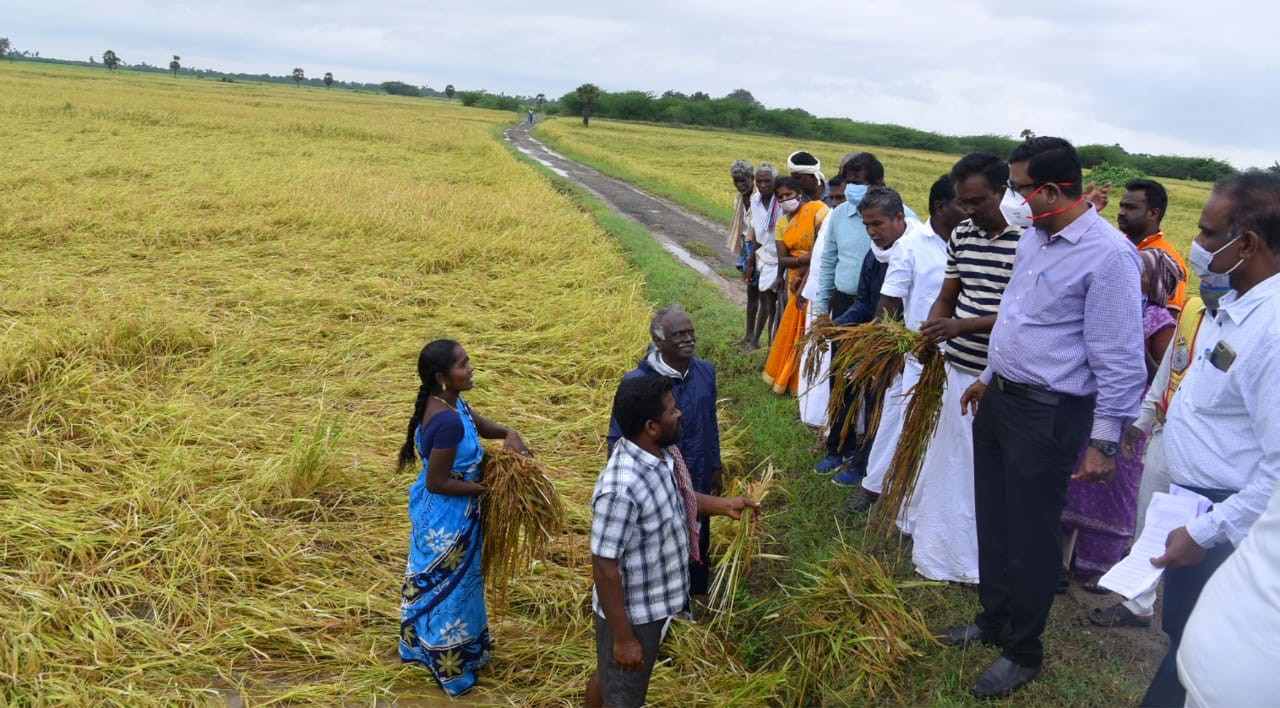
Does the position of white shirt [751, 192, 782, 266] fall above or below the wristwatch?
above

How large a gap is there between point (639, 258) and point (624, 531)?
8.49m

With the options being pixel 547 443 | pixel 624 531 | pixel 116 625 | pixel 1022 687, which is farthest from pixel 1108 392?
pixel 116 625

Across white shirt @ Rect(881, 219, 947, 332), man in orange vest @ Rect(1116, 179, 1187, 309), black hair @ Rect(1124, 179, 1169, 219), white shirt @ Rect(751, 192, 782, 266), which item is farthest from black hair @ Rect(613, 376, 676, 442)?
white shirt @ Rect(751, 192, 782, 266)

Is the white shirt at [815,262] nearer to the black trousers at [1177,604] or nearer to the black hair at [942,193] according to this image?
the black hair at [942,193]

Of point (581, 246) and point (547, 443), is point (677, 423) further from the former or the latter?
point (581, 246)

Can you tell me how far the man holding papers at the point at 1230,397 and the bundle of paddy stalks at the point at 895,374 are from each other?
1003mm

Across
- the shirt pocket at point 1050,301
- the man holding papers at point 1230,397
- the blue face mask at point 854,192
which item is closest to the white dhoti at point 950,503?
the shirt pocket at point 1050,301

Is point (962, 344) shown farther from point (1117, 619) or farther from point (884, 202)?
point (1117, 619)

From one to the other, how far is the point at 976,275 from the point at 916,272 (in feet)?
2.01

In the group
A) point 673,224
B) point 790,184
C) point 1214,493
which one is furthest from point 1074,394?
point 673,224

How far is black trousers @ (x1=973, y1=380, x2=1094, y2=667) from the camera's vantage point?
2781 mm

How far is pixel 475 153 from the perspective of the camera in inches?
1023

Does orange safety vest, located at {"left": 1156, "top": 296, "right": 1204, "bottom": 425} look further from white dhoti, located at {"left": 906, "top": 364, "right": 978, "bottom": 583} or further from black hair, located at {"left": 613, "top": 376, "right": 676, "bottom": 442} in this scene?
black hair, located at {"left": 613, "top": 376, "right": 676, "bottom": 442}

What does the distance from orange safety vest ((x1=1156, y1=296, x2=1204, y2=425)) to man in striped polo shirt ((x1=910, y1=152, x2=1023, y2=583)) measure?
0.62 meters
